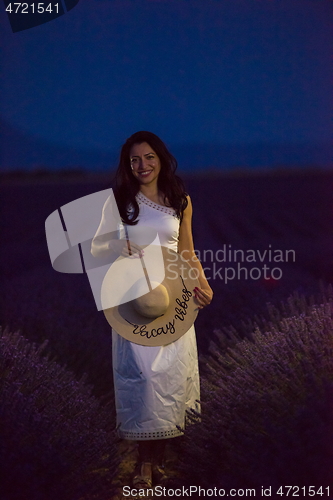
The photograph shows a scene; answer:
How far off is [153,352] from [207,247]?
1.03 meters

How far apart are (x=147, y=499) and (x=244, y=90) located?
93.1 inches

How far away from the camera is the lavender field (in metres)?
3.76

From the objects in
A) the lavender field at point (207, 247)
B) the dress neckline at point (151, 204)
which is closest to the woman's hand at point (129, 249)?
the dress neckline at point (151, 204)

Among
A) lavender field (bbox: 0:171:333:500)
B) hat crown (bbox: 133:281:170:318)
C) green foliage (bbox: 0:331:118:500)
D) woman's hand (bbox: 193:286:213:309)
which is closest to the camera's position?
green foliage (bbox: 0:331:118:500)

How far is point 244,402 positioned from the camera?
292cm

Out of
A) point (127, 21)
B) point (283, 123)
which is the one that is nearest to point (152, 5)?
point (127, 21)

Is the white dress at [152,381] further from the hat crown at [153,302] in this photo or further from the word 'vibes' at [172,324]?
the hat crown at [153,302]

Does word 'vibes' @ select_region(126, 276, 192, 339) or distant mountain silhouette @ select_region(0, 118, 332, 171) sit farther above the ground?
distant mountain silhouette @ select_region(0, 118, 332, 171)

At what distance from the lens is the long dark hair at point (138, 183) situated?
3227 mm

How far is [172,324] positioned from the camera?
315cm

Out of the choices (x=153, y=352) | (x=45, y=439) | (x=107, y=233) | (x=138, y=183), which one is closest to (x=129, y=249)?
→ (x=107, y=233)

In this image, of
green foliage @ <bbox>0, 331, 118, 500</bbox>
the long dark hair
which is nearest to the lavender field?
the long dark hair

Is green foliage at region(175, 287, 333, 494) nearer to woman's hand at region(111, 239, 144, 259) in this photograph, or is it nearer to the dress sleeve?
woman's hand at region(111, 239, 144, 259)

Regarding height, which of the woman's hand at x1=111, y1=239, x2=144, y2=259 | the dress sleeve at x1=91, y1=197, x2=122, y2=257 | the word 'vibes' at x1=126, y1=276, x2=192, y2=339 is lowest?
the word 'vibes' at x1=126, y1=276, x2=192, y2=339
